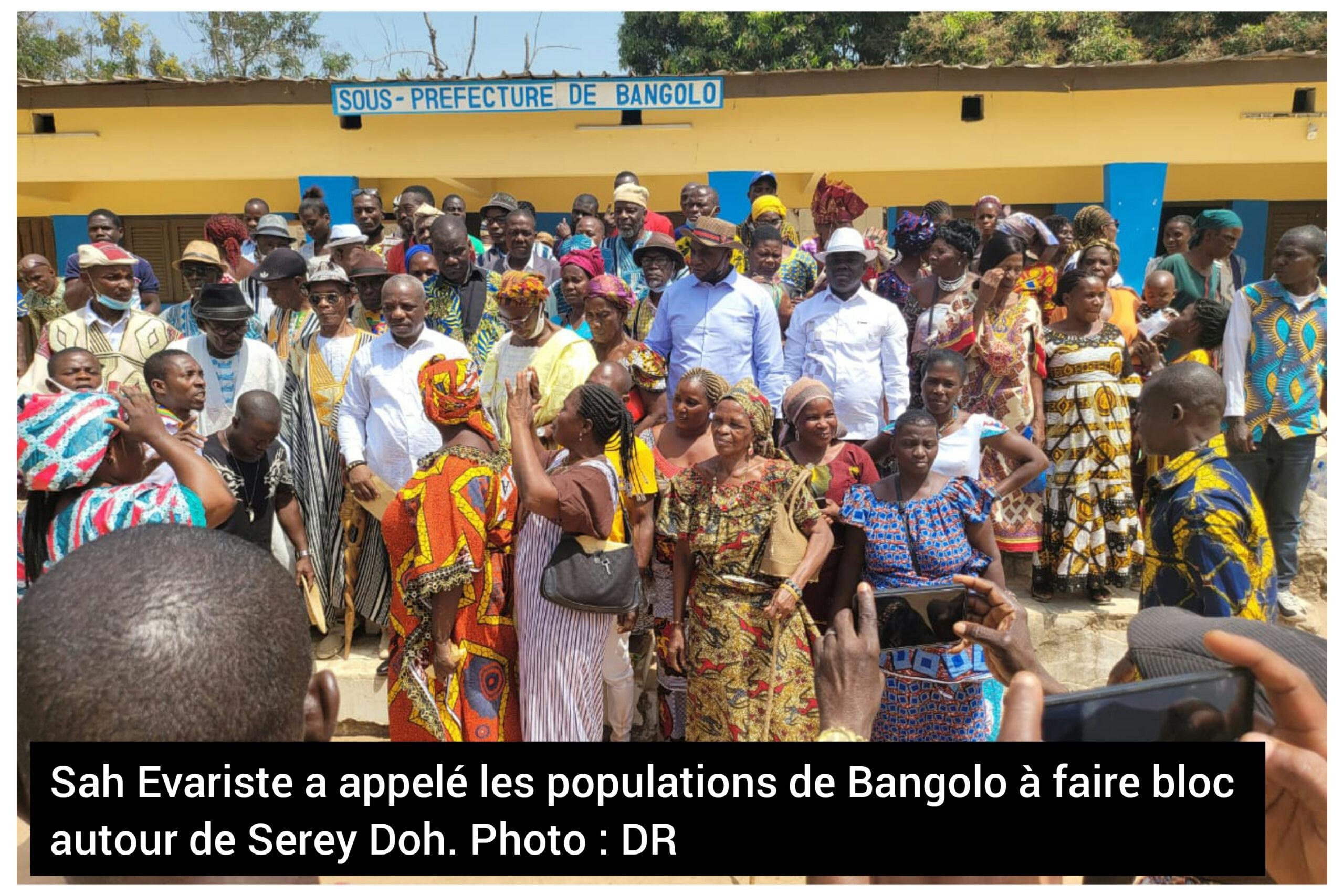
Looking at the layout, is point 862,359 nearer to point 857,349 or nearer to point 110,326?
point 857,349

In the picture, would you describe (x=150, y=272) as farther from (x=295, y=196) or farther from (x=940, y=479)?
(x=940, y=479)

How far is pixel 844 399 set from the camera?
4.94 metres

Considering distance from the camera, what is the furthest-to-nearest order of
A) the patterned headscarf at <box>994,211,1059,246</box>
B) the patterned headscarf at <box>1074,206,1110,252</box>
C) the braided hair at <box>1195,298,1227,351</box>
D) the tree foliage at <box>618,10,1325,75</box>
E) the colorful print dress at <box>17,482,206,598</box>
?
the tree foliage at <box>618,10,1325,75</box>
the patterned headscarf at <box>1074,206,1110,252</box>
the patterned headscarf at <box>994,211,1059,246</box>
the braided hair at <box>1195,298,1227,351</box>
the colorful print dress at <box>17,482,206,598</box>

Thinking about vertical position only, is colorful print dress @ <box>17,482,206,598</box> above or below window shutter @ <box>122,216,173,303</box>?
below

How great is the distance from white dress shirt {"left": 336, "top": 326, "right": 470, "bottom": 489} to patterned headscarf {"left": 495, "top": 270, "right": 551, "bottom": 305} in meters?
0.36

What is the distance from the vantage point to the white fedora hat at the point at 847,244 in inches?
195

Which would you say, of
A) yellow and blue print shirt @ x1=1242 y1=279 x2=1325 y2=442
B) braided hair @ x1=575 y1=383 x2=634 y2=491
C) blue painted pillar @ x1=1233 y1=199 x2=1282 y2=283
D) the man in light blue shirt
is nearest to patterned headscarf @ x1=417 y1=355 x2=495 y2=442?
braided hair @ x1=575 y1=383 x2=634 y2=491

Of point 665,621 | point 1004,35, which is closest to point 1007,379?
point 665,621

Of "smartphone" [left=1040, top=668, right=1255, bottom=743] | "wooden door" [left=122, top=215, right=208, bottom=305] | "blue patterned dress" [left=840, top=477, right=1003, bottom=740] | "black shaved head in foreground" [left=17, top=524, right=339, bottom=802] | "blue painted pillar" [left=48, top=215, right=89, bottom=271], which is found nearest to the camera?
"black shaved head in foreground" [left=17, top=524, right=339, bottom=802]

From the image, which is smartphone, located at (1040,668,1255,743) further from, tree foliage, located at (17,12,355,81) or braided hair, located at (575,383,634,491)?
tree foliage, located at (17,12,355,81)

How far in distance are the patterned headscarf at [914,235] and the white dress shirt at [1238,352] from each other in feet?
5.36

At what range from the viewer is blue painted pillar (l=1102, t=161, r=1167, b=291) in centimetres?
1108

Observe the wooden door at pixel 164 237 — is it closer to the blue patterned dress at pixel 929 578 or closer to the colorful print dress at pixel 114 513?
the colorful print dress at pixel 114 513
